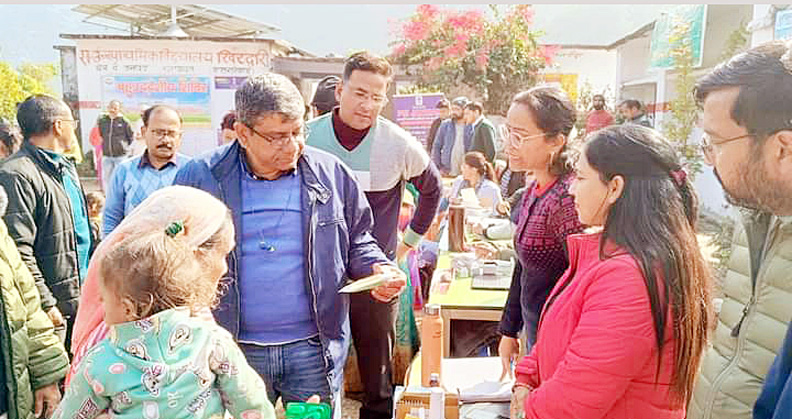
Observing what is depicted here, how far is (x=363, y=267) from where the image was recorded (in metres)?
2.05

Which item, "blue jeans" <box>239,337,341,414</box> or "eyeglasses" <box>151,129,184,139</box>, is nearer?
"blue jeans" <box>239,337,341,414</box>

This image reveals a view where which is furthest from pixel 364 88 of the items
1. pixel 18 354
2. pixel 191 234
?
pixel 18 354

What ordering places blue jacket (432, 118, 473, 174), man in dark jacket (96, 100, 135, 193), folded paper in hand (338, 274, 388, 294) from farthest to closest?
man in dark jacket (96, 100, 135, 193) → blue jacket (432, 118, 473, 174) → folded paper in hand (338, 274, 388, 294)

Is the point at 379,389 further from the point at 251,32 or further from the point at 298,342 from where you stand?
the point at 251,32

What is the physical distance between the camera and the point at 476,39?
13.0 metres

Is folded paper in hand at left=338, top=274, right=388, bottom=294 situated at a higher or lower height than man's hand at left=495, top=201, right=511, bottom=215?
higher

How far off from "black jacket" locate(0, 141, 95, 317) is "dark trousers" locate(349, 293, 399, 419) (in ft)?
4.38

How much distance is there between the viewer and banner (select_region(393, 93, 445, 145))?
29.5 feet

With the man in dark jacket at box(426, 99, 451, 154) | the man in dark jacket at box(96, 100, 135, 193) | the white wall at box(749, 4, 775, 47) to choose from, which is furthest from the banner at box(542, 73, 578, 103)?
the man in dark jacket at box(96, 100, 135, 193)

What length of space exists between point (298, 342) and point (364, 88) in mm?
1261

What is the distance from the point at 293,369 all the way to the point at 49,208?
1642 millimetres

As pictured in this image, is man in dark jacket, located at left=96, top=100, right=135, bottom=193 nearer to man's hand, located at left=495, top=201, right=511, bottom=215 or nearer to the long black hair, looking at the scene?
man's hand, located at left=495, top=201, right=511, bottom=215

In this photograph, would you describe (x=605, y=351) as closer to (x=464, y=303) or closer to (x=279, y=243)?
(x=279, y=243)

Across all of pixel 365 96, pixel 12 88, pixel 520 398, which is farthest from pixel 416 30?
pixel 520 398
